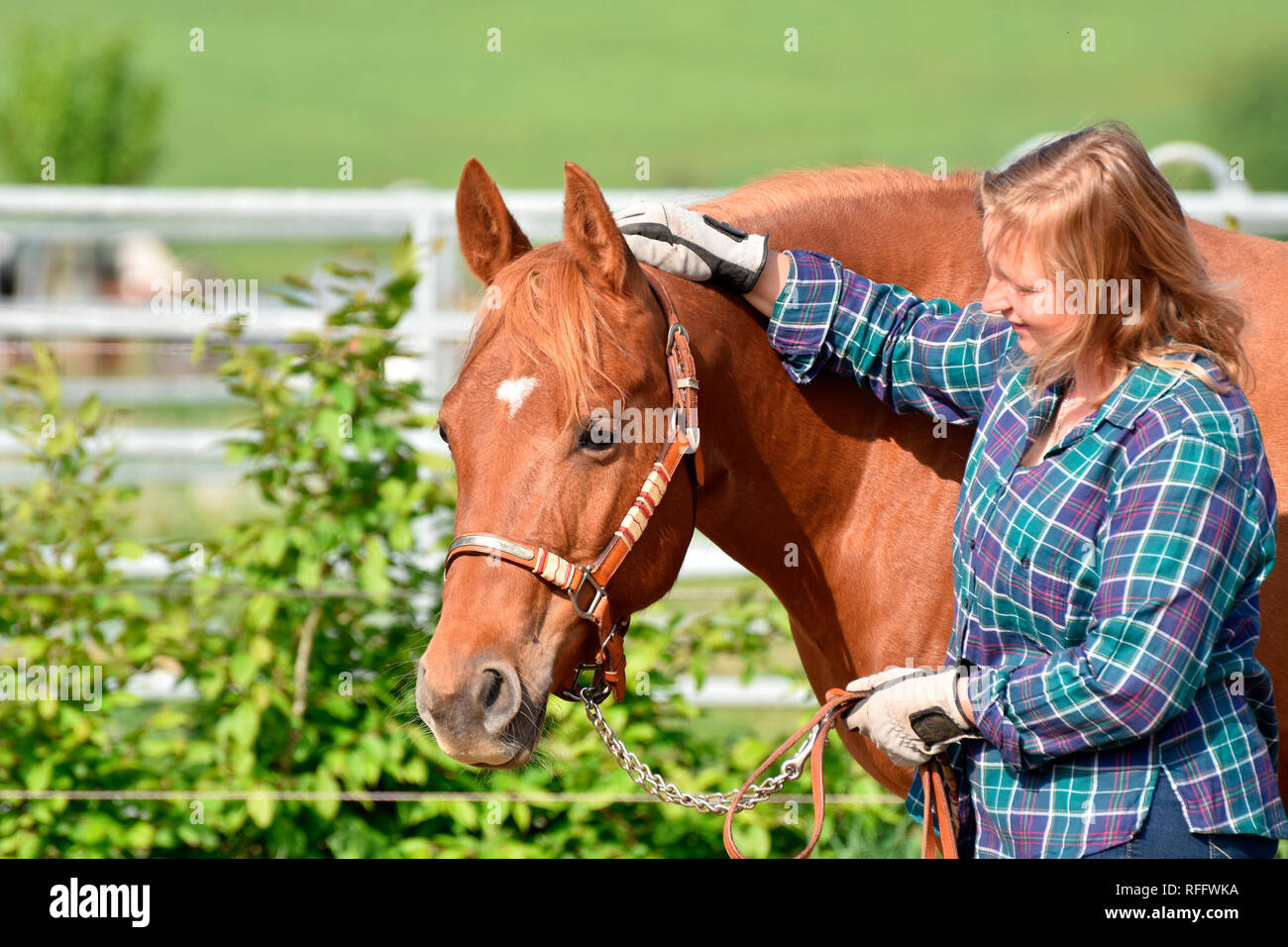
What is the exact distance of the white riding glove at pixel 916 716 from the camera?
172 centimetres

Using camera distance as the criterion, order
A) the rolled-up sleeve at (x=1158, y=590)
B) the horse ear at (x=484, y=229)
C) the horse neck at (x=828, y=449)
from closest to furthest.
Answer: the rolled-up sleeve at (x=1158, y=590) → the horse ear at (x=484, y=229) → the horse neck at (x=828, y=449)

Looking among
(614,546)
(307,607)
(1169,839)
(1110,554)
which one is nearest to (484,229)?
(614,546)

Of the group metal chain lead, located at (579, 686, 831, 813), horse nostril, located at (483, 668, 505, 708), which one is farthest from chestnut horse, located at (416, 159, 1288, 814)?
metal chain lead, located at (579, 686, 831, 813)

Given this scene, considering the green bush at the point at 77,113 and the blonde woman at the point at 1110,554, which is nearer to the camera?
the blonde woman at the point at 1110,554

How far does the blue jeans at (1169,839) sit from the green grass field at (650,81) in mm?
32298

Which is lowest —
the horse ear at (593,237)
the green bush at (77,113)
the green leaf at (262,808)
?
the green leaf at (262,808)

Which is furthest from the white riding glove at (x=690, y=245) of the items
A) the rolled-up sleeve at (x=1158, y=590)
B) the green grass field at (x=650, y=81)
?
the green grass field at (x=650, y=81)

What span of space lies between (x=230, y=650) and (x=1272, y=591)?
2890 mm

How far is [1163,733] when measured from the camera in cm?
160

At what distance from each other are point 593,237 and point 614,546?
1.70 feet

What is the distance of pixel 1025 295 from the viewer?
65.4 inches

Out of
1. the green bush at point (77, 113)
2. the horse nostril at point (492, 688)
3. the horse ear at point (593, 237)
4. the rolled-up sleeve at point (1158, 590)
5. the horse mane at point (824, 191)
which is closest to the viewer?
the rolled-up sleeve at point (1158, 590)

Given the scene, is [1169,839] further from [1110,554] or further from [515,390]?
[515,390]

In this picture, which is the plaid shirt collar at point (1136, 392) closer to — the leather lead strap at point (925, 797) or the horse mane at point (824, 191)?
the leather lead strap at point (925, 797)
